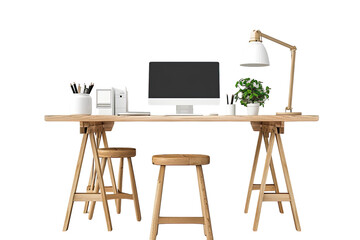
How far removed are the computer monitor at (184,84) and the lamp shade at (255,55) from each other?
0.41 meters

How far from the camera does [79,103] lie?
3725 millimetres

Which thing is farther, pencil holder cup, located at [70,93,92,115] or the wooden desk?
pencil holder cup, located at [70,93,92,115]

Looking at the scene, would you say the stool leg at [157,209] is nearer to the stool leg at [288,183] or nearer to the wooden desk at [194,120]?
the wooden desk at [194,120]

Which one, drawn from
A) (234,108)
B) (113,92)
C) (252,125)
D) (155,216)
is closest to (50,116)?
(113,92)

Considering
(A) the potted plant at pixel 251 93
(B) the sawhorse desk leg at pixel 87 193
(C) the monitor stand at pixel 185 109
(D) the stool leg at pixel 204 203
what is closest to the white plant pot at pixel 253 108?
(A) the potted plant at pixel 251 93

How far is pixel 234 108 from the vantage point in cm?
392

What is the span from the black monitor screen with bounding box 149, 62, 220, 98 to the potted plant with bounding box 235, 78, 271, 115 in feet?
0.77

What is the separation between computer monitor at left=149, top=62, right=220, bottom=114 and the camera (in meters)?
4.05

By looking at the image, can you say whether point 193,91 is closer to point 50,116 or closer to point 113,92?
point 113,92

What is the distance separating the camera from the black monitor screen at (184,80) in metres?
4.05

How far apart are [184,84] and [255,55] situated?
2.43ft

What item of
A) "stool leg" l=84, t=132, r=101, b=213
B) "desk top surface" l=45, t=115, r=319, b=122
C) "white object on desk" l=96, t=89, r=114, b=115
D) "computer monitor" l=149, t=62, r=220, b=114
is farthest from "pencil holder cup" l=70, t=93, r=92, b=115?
"computer monitor" l=149, t=62, r=220, b=114

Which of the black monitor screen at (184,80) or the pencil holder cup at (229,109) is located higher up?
the black monitor screen at (184,80)

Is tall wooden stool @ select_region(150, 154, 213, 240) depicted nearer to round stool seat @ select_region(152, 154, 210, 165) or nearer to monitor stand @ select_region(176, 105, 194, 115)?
round stool seat @ select_region(152, 154, 210, 165)
